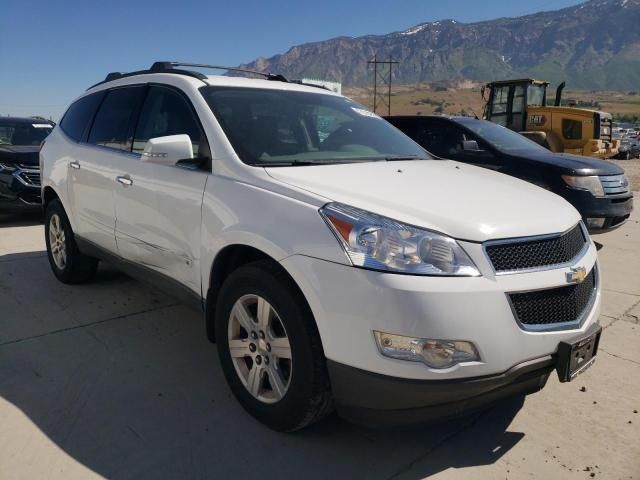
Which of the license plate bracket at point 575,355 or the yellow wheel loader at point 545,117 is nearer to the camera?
the license plate bracket at point 575,355

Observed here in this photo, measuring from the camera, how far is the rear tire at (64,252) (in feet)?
15.6

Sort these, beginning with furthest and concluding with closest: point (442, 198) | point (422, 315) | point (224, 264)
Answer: point (224, 264)
point (442, 198)
point (422, 315)

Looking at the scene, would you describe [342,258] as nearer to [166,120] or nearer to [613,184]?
[166,120]

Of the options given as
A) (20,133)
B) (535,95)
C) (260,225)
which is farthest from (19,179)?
(535,95)

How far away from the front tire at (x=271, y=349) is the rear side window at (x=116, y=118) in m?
1.73

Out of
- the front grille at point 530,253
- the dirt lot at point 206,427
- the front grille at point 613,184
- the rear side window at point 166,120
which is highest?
the rear side window at point 166,120

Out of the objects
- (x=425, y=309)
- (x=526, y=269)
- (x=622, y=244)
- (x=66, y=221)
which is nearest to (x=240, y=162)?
(x=425, y=309)

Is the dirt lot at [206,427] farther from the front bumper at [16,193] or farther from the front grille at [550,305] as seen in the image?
the front bumper at [16,193]

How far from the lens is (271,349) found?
2.58m

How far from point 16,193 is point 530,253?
7854 millimetres

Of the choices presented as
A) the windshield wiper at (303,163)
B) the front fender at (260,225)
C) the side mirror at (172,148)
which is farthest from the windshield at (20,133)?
the windshield wiper at (303,163)

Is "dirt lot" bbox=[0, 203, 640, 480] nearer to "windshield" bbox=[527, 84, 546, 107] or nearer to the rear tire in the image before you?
the rear tire

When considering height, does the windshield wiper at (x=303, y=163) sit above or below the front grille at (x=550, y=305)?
above

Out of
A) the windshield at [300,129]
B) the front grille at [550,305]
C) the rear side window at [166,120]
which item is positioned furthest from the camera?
the rear side window at [166,120]
